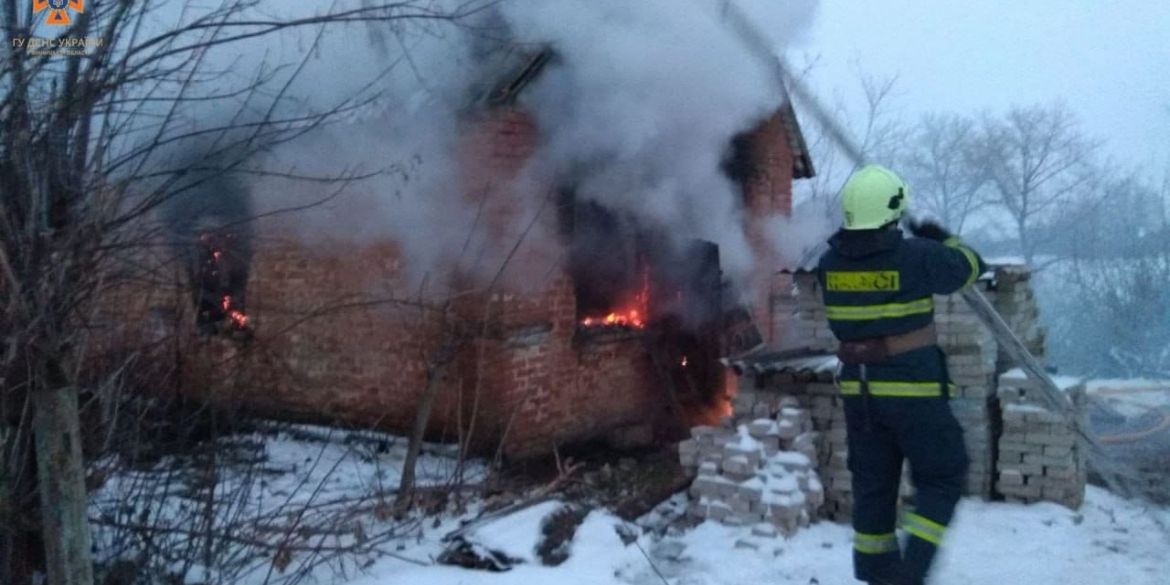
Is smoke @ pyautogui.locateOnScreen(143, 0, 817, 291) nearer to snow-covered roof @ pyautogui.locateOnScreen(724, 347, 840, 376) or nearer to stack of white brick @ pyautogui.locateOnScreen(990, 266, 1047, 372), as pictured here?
snow-covered roof @ pyautogui.locateOnScreen(724, 347, 840, 376)

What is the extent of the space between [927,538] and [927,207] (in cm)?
3034

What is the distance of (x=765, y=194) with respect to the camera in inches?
405

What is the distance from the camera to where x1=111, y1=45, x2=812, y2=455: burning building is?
282 inches

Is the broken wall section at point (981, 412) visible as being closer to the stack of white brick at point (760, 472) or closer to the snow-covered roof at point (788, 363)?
the snow-covered roof at point (788, 363)

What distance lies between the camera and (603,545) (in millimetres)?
5246

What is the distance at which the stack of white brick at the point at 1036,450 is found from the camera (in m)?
6.14

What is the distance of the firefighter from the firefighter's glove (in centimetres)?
5

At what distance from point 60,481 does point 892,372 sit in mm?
3399

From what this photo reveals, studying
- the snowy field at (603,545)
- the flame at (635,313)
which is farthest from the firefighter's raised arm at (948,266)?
the flame at (635,313)

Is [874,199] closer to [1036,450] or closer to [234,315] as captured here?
[1036,450]

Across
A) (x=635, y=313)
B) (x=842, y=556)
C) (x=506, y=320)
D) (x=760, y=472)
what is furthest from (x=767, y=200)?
(x=842, y=556)

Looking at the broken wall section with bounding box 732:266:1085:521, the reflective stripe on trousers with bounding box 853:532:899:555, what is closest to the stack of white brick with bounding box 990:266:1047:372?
the broken wall section with bounding box 732:266:1085:521

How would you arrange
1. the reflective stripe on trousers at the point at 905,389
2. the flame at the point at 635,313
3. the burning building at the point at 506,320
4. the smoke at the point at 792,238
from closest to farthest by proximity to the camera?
1. the reflective stripe on trousers at the point at 905,389
2. the burning building at the point at 506,320
3. the flame at the point at 635,313
4. the smoke at the point at 792,238

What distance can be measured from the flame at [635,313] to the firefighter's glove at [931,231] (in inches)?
172
